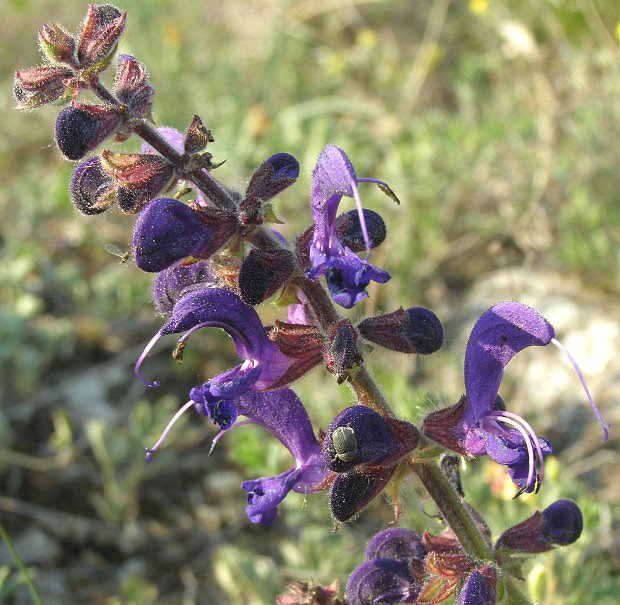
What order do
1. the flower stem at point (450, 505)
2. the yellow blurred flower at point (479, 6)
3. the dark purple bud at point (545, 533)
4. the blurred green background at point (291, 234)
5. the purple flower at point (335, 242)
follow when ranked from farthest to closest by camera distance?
the yellow blurred flower at point (479, 6), the blurred green background at point (291, 234), the dark purple bud at point (545, 533), the flower stem at point (450, 505), the purple flower at point (335, 242)

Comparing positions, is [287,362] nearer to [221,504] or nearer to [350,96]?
[221,504]

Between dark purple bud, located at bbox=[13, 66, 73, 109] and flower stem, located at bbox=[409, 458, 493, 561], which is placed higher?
dark purple bud, located at bbox=[13, 66, 73, 109]

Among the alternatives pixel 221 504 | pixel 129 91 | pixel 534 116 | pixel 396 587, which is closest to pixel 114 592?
pixel 221 504

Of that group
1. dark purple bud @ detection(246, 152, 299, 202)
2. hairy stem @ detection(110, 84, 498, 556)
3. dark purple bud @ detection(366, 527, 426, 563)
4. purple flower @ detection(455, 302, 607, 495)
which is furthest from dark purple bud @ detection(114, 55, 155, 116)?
dark purple bud @ detection(366, 527, 426, 563)

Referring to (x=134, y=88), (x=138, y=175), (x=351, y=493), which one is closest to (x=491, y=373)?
(x=351, y=493)

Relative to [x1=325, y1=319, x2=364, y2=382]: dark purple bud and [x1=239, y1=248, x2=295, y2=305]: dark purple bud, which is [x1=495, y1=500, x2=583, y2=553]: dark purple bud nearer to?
[x1=325, y1=319, x2=364, y2=382]: dark purple bud

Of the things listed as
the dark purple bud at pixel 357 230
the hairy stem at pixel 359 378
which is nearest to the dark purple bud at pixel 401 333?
the hairy stem at pixel 359 378

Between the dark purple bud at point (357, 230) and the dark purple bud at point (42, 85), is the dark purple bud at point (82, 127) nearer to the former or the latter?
the dark purple bud at point (42, 85)
